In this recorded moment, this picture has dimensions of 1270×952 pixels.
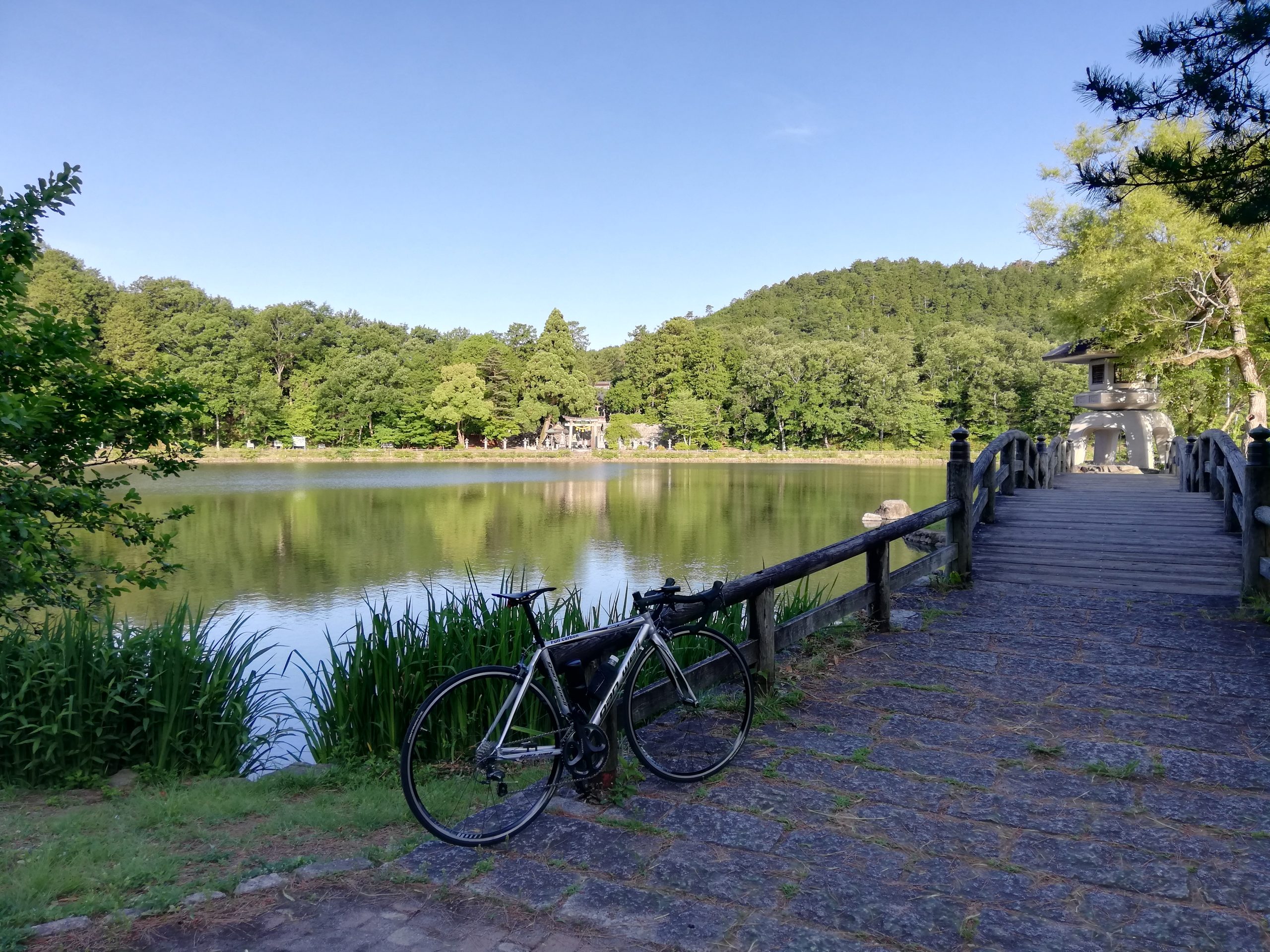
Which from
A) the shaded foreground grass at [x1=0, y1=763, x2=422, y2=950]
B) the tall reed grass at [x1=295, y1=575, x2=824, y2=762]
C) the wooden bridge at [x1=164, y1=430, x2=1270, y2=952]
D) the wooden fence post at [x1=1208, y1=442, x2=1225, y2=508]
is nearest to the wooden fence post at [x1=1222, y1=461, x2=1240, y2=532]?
the wooden fence post at [x1=1208, y1=442, x2=1225, y2=508]

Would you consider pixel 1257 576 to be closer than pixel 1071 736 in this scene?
No

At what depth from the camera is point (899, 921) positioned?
214 centimetres

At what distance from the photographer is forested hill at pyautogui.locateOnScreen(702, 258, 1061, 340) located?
7319 centimetres

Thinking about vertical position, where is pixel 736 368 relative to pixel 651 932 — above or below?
above

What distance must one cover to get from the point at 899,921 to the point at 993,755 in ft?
4.31

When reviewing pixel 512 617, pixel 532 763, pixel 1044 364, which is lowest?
pixel 532 763

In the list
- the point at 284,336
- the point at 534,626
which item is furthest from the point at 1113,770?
the point at 284,336

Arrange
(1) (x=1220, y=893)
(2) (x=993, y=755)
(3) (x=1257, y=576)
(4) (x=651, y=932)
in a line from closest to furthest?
(4) (x=651, y=932) < (1) (x=1220, y=893) < (2) (x=993, y=755) < (3) (x=1257, y=576)

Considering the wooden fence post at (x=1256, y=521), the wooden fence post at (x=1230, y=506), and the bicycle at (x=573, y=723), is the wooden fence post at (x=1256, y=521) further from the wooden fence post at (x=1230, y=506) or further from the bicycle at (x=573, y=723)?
the bicycle at (x=573, y=723)

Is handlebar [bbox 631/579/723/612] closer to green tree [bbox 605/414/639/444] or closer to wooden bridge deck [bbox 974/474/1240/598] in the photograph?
wooden bridge deck [bbox 974/474/1240/598]

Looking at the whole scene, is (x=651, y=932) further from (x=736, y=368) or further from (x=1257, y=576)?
(x=736, y=368)

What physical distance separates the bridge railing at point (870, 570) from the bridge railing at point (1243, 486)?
1.72 m

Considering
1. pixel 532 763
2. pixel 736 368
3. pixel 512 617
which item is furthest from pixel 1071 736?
pixel 736 368

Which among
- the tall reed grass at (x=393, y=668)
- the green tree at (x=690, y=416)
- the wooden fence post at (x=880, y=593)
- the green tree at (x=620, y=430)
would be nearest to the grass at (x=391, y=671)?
the tall reed grass at (x=393, y=668)
